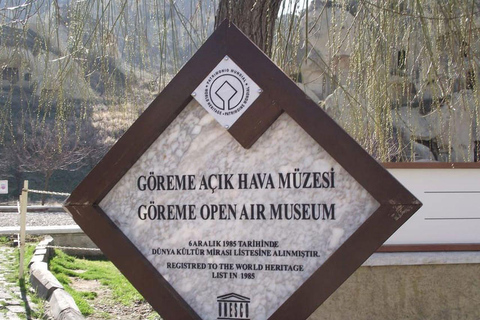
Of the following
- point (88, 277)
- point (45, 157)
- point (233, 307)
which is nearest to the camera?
point (233, 307)

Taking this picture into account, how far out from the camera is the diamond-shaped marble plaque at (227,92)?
2.28 m

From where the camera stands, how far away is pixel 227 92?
2.32 meters

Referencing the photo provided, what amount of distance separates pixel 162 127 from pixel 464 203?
3.64 meters

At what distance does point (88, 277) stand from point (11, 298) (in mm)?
1813

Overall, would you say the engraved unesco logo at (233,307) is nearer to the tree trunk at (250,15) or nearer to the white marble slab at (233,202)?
the white marble slab at (233,202)

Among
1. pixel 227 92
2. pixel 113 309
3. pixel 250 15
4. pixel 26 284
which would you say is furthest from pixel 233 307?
pixel 26 284

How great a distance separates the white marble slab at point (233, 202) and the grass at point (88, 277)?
13.9 ft

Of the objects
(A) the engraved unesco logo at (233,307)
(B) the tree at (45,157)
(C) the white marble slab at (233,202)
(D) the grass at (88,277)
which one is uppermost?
(B) the tree at (45,157)

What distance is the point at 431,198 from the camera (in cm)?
528

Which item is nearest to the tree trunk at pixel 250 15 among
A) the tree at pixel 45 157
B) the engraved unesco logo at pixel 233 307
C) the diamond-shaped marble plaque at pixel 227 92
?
the diamond-shaped marble plaque at pixel 227 92

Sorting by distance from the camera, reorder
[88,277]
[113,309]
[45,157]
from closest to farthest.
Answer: [113,309], [88,277], [45,157]

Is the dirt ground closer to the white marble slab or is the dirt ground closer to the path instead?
the path

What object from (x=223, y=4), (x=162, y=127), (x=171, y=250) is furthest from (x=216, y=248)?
(x=223, y=4)

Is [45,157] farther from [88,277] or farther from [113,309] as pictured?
[113,309]
